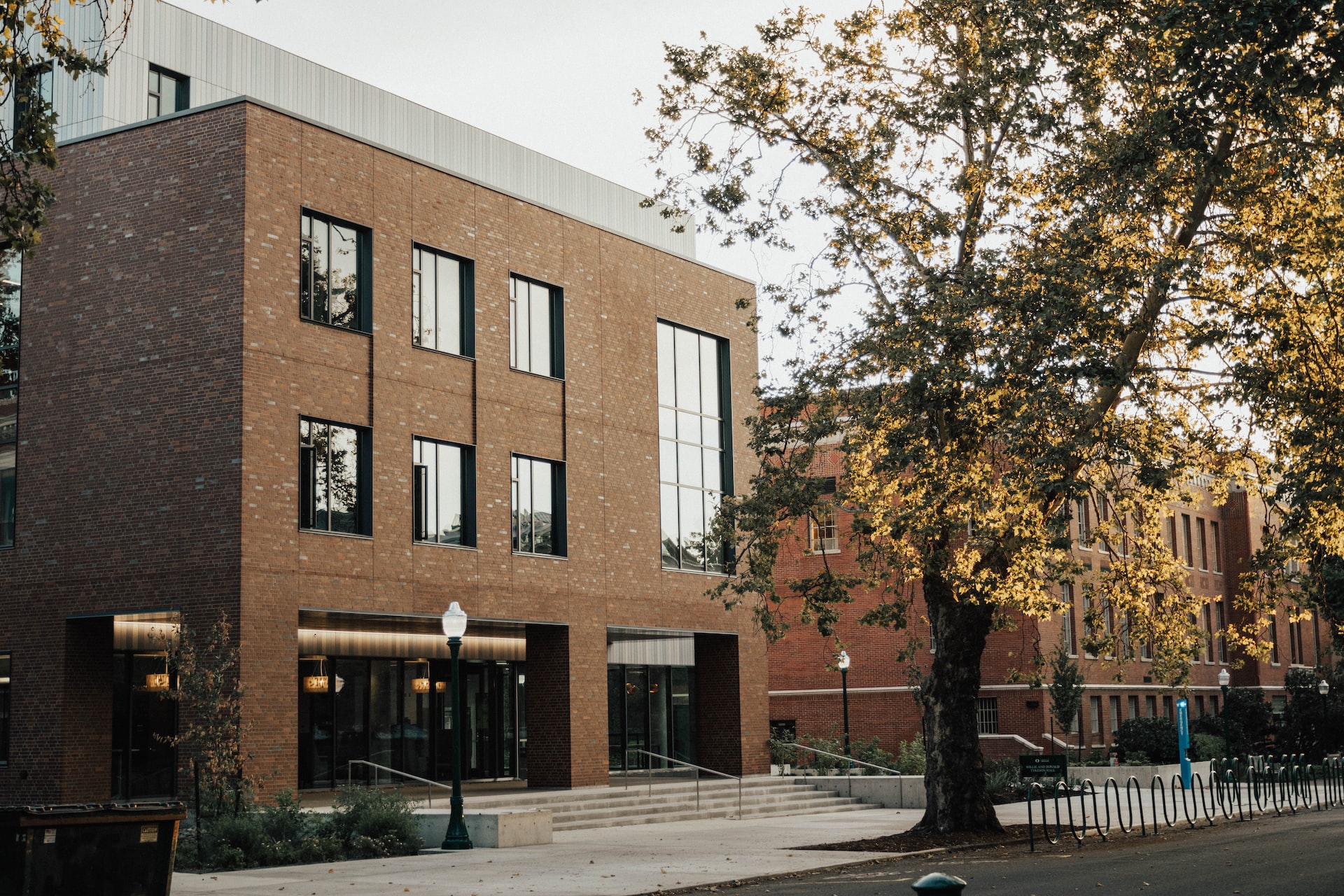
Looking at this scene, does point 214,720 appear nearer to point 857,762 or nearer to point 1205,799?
point 857,762

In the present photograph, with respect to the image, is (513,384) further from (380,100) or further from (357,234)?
(380,100)

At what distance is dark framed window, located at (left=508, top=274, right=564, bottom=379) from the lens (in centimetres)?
2992

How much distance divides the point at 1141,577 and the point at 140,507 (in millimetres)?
16895

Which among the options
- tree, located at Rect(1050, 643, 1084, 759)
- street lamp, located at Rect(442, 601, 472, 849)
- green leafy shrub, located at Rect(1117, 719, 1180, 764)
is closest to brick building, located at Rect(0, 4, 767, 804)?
street lamp, located at Rect(442, 601, 472, 849)

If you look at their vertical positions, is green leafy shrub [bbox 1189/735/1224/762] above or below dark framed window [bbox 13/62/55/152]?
below

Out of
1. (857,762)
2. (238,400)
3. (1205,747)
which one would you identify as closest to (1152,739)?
(1205,747)

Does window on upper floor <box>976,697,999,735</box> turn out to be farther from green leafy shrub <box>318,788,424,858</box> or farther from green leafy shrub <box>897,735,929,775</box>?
green leafy shrub <box>318,788,424,858</box>

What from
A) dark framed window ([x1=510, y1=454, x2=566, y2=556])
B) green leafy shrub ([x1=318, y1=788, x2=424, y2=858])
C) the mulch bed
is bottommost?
the mulch bed

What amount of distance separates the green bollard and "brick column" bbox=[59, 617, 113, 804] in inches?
870

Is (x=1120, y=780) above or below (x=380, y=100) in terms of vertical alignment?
below

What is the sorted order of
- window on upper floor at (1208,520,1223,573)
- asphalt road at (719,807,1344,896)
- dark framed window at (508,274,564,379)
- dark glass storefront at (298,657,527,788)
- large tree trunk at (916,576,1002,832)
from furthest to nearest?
window on upper floor at (1208,520,1223,573)
dark framed window at (508,274,564,379)
dark glass storefront at (298,657,527,788)
large tree trunk at (916,576,1002,832)
asphalt road at (719,807,1344,896)

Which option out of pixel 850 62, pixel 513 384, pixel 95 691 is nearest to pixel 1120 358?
pixel 850 62

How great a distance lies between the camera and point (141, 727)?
1034 inches

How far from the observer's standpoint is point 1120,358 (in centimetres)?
1961
